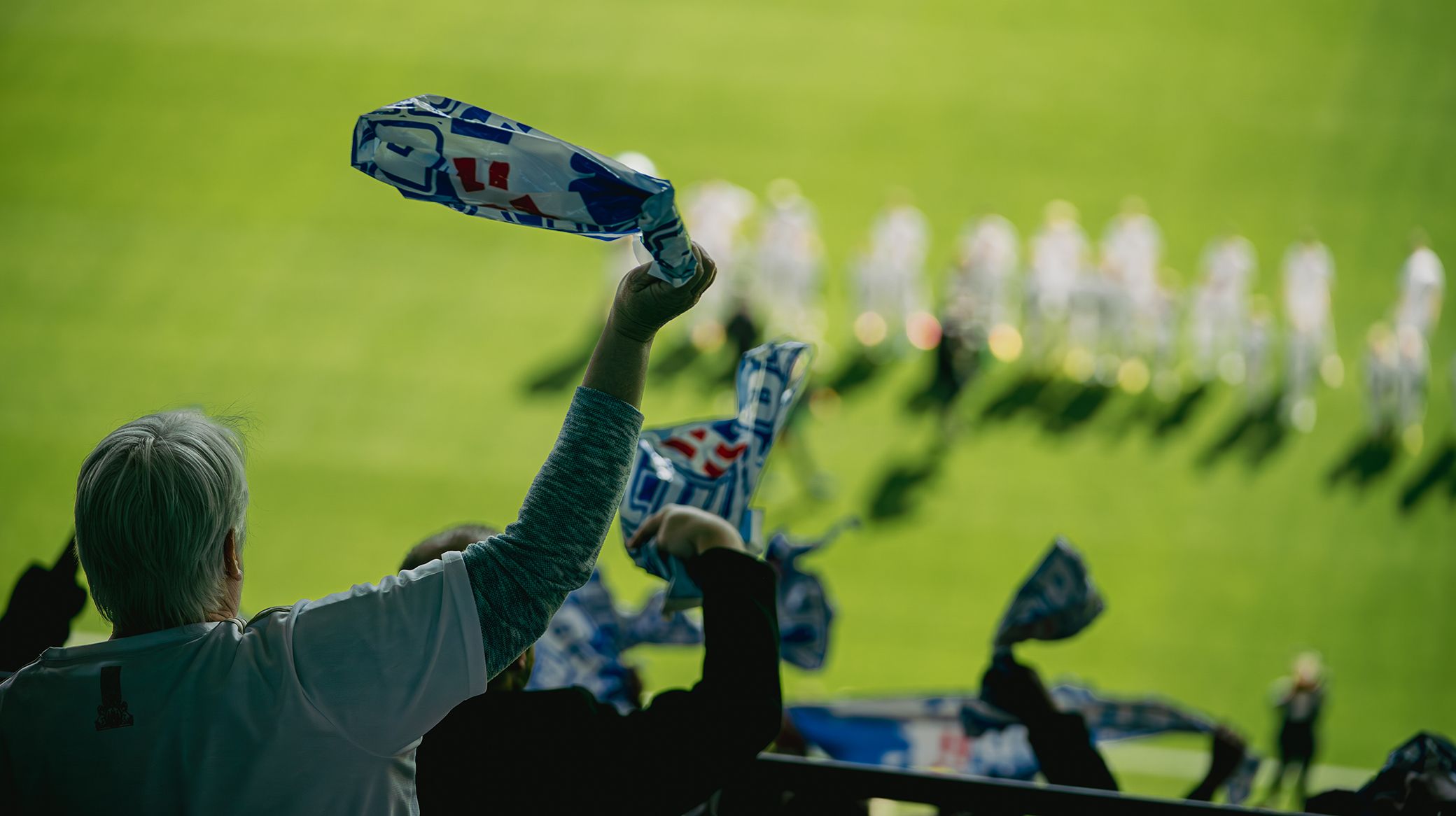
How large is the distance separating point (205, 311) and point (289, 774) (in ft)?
45.5

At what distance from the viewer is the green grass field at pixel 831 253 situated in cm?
1023

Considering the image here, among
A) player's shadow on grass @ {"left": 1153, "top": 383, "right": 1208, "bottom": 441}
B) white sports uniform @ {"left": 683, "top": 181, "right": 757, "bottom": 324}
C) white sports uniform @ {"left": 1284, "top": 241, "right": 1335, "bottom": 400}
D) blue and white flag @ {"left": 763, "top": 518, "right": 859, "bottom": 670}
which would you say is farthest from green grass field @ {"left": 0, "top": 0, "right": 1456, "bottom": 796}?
blue and white flag @ {"left": 763, "top": 518, "right": 859, "bottom": 670}

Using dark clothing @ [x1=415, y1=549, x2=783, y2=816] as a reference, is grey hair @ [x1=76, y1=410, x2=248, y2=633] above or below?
above

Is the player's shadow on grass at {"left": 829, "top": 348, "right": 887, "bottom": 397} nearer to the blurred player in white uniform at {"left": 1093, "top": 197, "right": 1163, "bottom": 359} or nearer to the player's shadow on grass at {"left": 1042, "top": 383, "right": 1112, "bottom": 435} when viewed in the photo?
the player's shadow on grass at {"left": 1042, "top": 383, "right": 1112, "bottom": 435}

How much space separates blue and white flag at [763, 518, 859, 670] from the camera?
3045 mm

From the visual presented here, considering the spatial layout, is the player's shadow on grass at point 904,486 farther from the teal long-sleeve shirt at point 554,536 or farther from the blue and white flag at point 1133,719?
the teal long-sleeve shirt at point 554,536

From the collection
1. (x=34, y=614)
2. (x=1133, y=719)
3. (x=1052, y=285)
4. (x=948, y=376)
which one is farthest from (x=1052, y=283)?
(x=34, y=614)

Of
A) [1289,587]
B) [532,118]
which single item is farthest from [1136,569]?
[532,118]

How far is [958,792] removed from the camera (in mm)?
1882

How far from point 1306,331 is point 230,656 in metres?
12.5

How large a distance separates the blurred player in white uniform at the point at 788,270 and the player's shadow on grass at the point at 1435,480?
5583mm

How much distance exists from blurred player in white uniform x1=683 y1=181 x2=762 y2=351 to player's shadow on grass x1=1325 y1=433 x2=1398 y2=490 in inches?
218

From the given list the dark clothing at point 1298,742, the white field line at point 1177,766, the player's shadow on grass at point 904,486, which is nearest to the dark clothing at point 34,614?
the dark clothing at point 1298,742

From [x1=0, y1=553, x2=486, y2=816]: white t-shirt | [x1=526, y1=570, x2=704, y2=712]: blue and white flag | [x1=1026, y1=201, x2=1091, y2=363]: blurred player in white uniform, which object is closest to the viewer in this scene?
[x1=0, y1=553, x2=486, y2=816]: white t-shirt
